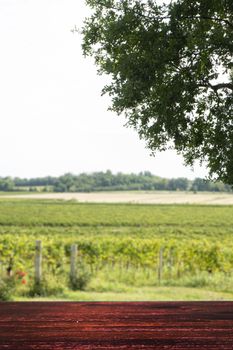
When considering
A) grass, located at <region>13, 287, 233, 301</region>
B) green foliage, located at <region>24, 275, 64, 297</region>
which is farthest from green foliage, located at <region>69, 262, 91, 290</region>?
green foliage, located at <region>24, 275, 64, 297</region>

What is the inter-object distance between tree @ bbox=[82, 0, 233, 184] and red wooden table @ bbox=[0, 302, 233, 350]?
5912 millimetres

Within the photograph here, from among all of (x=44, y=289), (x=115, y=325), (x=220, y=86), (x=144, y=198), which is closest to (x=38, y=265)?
(x=44, y=289)

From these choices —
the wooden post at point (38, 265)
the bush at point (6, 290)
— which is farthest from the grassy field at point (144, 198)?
the bush at point (6, 290)

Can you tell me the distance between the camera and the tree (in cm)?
1150

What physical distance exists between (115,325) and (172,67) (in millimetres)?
7979

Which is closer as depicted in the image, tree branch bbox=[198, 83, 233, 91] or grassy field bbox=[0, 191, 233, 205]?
tree branch bbox=[198, 83, 233, 91]

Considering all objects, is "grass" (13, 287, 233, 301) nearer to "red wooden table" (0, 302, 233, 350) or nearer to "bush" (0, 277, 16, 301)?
"bush" (0, 277, 16, 301)

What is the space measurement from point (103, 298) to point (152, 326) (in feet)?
45.9

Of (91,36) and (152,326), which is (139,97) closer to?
(91,36)

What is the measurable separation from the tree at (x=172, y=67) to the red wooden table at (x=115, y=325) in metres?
5.91

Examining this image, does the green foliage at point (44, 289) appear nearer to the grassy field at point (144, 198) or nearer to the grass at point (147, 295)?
the grass at point (147, 295)

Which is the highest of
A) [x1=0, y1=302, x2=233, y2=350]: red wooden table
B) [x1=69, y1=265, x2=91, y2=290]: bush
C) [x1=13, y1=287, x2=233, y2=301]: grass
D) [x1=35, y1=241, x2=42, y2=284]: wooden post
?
[x1=0, y1=302, x2=233, y2=350]: red wooden table

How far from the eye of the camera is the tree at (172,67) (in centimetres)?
1150

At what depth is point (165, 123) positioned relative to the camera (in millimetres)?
12094
